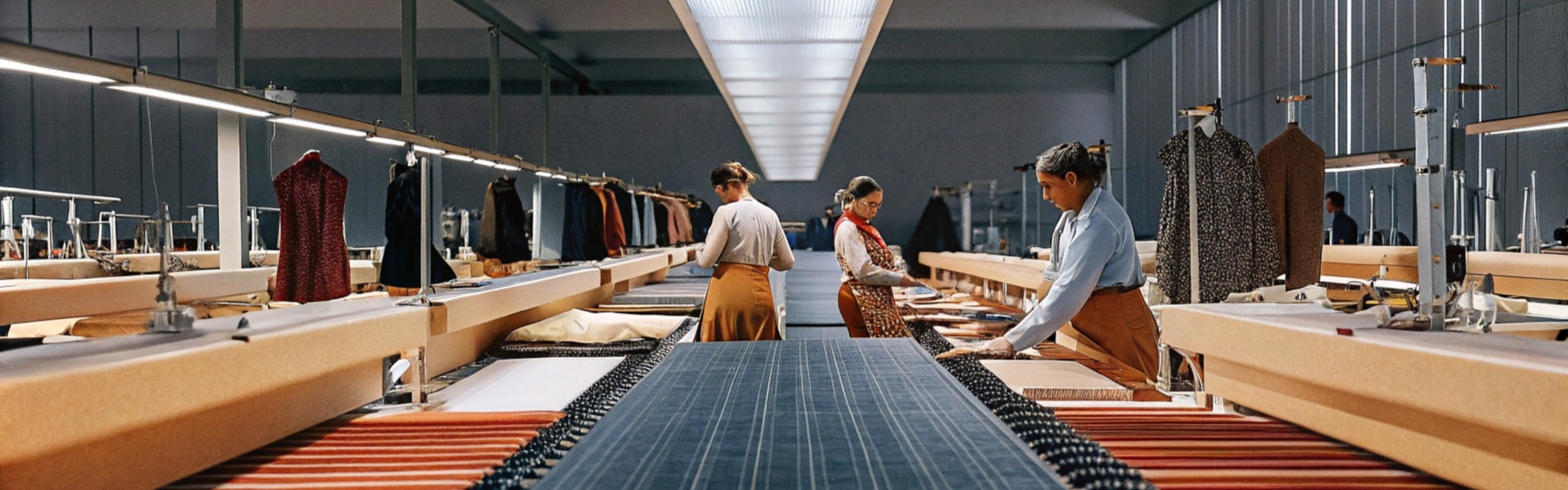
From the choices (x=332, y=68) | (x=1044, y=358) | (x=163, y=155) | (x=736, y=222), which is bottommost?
(x=1044, y=358)

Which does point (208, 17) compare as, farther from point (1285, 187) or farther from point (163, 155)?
point (1285, 187)

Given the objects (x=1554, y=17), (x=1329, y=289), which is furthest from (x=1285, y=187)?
(x=1554, y=17)

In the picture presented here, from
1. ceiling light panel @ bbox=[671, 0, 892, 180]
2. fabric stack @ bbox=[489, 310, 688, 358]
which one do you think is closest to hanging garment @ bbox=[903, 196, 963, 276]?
ceiling light panel @ bbox=[671, 0, 892, 180]

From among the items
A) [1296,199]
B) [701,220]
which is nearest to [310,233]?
[1296,199]

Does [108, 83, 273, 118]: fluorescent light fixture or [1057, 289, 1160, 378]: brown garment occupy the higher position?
[108, 83, 273, 118]: fluorescent light fixture

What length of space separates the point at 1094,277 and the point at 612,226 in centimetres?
516

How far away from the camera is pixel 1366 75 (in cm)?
805

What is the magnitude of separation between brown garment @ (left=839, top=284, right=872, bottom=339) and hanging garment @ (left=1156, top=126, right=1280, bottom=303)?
4.25 ft

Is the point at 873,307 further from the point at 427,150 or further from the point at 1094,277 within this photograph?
the point at 427,150

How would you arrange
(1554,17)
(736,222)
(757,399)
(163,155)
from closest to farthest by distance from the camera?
(757,399) → (736,222) → (1554,17) → (163,155)

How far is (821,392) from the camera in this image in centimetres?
196

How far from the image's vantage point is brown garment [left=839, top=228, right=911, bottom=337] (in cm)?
420

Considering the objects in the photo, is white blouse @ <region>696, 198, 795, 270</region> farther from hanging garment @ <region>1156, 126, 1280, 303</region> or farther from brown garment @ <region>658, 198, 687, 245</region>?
brown garment @ <region>658, 198, 687, 245</region>

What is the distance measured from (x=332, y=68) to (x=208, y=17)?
3.05 m
